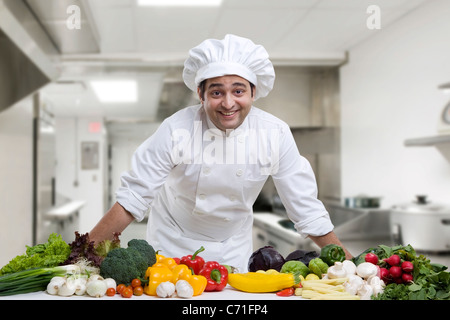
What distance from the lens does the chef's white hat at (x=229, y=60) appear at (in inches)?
46.9

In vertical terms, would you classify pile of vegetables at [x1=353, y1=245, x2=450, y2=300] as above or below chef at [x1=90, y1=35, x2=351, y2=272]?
below

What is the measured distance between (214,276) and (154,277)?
12 cm

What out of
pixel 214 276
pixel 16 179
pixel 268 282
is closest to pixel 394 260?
pixel 268 282

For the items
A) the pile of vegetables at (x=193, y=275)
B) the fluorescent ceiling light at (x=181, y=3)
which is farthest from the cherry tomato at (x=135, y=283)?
the fluorescent ceiling light at (x=181, y=3)

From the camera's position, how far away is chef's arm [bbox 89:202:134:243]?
119 centimetres

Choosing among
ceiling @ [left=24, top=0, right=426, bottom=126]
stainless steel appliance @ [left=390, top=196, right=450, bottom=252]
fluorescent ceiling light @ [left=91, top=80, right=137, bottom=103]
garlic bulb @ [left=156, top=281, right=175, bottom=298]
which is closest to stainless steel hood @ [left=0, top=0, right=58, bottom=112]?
ceiling @ [left=24, top=0, right=426, bottom=126]

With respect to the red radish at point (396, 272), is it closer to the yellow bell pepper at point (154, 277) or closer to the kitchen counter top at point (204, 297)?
the kitchen counter top at point (204, 297)

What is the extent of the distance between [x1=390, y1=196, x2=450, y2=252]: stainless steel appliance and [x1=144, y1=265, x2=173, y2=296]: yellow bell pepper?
173 cm

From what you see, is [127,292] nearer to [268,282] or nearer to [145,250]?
[145,250]

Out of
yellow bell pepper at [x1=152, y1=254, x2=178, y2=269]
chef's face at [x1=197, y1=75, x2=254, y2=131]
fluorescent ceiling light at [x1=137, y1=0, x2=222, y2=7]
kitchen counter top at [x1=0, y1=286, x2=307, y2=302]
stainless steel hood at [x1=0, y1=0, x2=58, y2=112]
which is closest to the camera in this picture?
kitchen counter top at [x1=0, y1=286, x2=307, y2=302]

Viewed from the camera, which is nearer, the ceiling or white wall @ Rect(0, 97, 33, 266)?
the ceiling

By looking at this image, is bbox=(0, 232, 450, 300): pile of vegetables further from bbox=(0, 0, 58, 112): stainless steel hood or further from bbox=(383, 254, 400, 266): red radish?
bbox=(0, 0, 58, 112): stainless steel hood

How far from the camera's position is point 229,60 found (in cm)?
120
